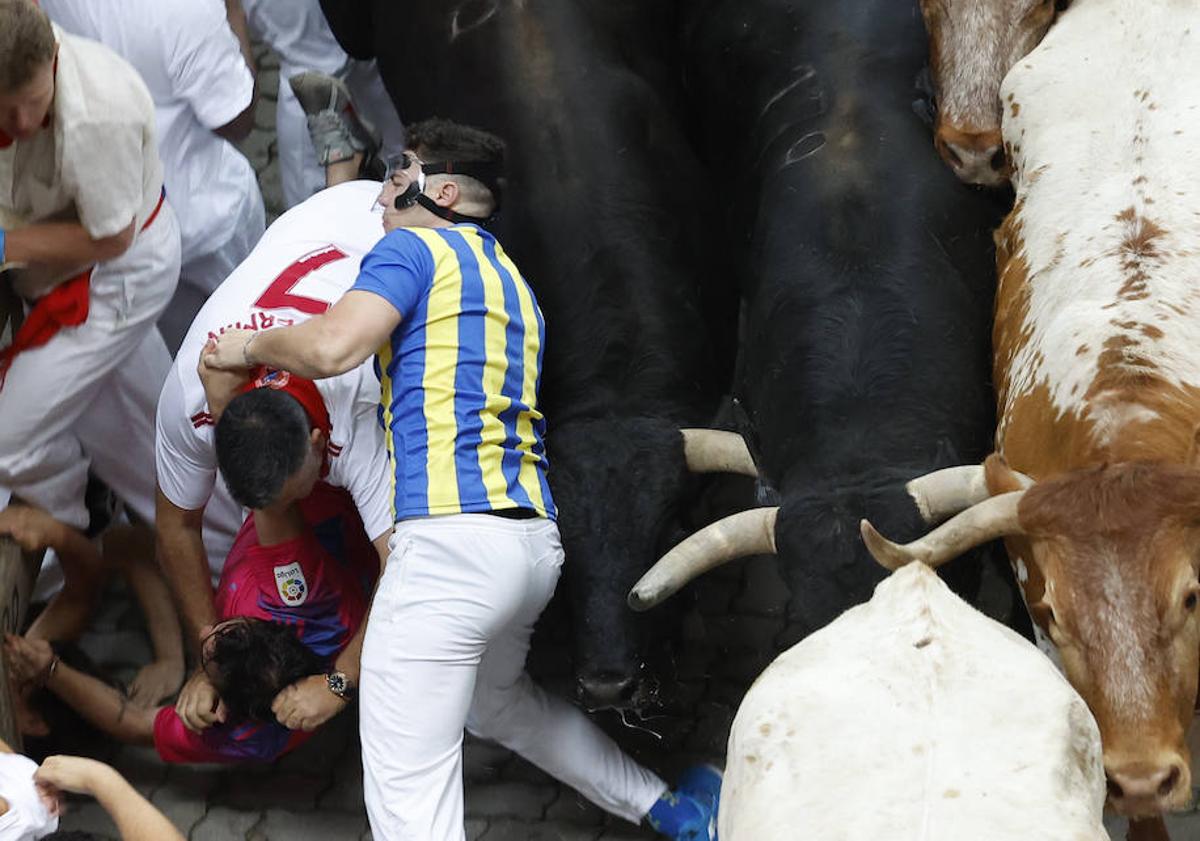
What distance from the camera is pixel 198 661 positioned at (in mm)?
5711

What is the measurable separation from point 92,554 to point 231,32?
6.08 feet

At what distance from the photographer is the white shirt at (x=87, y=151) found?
4.82 meters

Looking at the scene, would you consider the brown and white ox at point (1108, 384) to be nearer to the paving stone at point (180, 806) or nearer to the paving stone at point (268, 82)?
the paving stone at point (180, 806)

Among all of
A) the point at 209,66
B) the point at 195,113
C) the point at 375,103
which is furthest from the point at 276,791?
the point at 375,103

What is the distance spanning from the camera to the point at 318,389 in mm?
4902

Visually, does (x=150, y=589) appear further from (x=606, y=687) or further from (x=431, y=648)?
(x=606, y=687)

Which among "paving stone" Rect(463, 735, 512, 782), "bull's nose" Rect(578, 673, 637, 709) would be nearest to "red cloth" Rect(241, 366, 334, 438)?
"bull's nose" Rect(578, 673, 637, 709)

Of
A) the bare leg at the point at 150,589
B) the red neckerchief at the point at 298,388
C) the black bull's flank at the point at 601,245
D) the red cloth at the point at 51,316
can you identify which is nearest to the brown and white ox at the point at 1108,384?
the black bull's flank at the point at 601,245

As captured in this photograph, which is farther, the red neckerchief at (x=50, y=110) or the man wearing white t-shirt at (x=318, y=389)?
the man wearing white t-shirt at (x=318, y=389)

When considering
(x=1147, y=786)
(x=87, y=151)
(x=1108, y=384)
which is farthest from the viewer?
(x=87, y=151)

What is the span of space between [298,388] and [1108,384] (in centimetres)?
219

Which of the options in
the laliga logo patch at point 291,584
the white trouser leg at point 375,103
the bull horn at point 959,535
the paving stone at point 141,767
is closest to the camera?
the bull horn at point 959,535

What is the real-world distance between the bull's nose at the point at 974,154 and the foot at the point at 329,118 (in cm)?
215

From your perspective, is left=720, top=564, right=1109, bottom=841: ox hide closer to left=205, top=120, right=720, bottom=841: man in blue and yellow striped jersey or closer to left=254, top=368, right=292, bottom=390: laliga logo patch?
left=205, top=120, right=720, bottom=841: man in blue and yellow striped jersey
